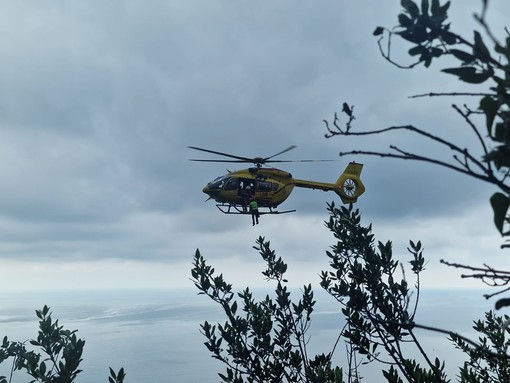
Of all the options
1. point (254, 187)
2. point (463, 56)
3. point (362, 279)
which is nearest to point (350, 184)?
point (254, 187)

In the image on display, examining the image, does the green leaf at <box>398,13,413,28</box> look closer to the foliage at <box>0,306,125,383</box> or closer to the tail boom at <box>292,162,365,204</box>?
the foliage at <box>0,306,125,383</box>

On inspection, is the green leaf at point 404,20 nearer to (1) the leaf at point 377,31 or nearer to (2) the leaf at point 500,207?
(1) the leaf at point 377,31

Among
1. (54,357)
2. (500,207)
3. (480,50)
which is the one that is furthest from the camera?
(54,357)

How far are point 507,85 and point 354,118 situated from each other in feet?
2.42

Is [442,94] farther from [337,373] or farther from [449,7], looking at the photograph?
[337,373]

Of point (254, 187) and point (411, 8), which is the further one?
point (254, 187)

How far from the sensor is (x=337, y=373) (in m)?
9.04

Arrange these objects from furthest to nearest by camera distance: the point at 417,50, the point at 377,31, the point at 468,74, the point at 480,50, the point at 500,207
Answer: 1. the point at 417,50
2. the point at 377,31
3. the point at 468,74
4. the point at 480,50
5. the point at 500,207

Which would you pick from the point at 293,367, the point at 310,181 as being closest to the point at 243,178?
the point at 310,181

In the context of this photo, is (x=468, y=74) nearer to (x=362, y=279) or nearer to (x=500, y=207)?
(x=500, y=207)

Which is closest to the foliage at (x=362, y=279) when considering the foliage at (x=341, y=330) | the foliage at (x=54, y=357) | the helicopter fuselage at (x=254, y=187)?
the foliage at (x=341, y=330)

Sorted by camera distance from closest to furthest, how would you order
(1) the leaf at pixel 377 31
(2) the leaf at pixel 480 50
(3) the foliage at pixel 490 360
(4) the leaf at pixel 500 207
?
1. (4) the leaf at pixel 500 207
2. (2) the leaf at pixel 480 50
3. (1) the leaf at pixel 377 31
4. (3) the foliage at pixel 490 360

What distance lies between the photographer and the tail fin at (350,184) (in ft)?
77.6

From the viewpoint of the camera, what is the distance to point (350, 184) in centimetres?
2419
